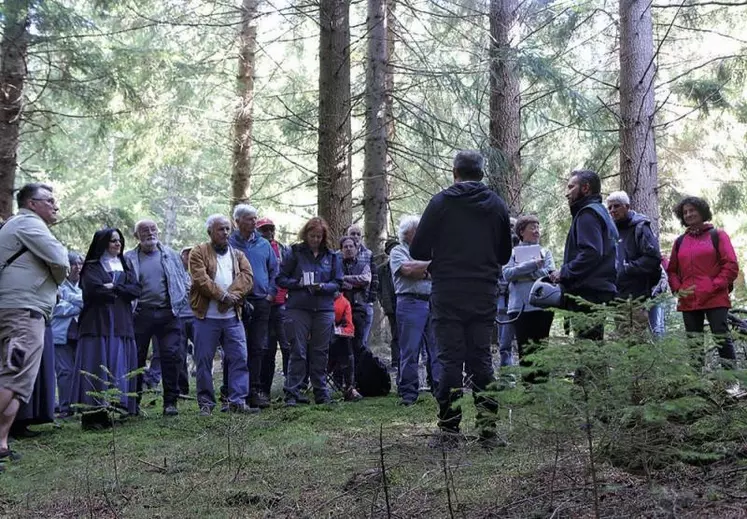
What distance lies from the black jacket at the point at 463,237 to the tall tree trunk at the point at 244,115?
9.54 metres

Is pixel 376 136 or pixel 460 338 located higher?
pixel 376 136

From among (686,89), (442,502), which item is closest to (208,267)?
(442,502)

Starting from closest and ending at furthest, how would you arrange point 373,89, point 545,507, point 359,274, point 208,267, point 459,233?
1. point 545,507
2. point 459,233
3. point 208,267
4. point 359,274
5. point 373,89

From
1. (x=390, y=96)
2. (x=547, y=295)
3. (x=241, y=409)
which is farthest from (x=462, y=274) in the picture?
(x=390, y=96)

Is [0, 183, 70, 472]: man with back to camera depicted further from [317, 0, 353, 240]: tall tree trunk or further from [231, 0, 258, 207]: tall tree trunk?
[231, 0, 258, 207]: tall tree trunk

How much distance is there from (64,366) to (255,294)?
2.51 meters

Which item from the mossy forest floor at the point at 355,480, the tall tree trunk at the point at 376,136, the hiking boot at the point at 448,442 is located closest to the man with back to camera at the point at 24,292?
the mossy forest floor at the point at 355,480

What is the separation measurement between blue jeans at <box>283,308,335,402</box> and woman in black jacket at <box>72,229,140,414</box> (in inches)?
64.6

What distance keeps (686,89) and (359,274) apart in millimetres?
8617

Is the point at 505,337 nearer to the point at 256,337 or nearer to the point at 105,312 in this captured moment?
the point at 256,337

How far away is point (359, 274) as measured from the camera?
8562 millimetres

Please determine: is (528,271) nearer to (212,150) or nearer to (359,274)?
(359,274)

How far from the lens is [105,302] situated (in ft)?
23.0

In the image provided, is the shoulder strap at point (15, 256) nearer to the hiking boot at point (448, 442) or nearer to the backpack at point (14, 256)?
the backpack at point (14, 256)
